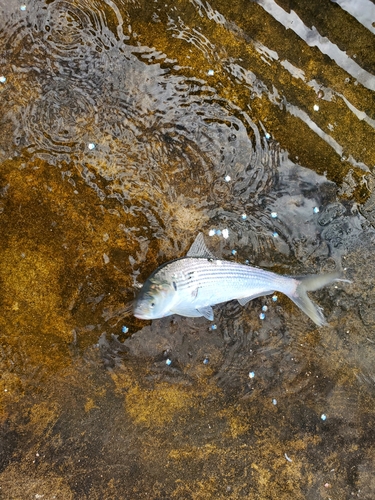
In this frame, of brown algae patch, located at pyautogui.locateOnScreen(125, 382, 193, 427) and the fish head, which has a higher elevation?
the fish head

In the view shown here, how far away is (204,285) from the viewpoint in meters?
3.62

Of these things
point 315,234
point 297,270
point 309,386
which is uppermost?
point 315,234

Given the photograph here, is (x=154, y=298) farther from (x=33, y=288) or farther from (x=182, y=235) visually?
(x=33, y=288)

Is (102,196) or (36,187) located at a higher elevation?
(102,196)

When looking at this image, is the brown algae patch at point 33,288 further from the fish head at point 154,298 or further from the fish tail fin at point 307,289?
the fish tail fin at point 307,289

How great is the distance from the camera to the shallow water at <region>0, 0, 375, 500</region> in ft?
13.0

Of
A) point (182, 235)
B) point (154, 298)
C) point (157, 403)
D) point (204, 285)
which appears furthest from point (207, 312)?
point (157, 403)

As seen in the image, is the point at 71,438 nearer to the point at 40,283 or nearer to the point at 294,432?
the point at 40,283

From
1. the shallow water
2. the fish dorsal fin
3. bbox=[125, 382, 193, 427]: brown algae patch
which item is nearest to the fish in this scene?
the fish dorsal fin

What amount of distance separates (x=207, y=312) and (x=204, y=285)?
0.31 m

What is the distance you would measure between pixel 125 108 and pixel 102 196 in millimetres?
930

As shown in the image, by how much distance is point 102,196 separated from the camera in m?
4.00

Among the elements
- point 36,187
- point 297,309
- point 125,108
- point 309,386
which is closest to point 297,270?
point 297,309

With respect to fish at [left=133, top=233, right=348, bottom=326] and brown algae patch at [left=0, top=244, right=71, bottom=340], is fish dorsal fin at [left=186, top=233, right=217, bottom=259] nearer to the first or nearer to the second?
→ fish at [left=133, top=233, right=348, bottom=326]
